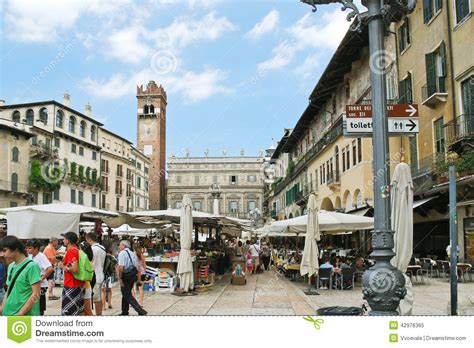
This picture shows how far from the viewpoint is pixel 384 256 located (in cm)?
580

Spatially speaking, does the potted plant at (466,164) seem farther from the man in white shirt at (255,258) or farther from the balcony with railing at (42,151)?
the balcony with railing at (42,151)

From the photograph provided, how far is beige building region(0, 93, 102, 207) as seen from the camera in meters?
45.9

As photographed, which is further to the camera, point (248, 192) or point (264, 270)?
point (248, 192)

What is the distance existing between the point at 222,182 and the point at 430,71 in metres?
82.0

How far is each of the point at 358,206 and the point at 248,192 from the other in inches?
2970

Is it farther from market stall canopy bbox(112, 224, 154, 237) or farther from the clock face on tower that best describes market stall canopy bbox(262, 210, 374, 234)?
the clock face on tower

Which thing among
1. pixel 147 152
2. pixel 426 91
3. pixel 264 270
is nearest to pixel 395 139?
pixel 426 91

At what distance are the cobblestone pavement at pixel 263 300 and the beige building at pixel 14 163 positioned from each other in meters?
30.5

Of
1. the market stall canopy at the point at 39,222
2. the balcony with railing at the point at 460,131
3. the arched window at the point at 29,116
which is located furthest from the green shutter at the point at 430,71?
the arched window at the point at 29,116

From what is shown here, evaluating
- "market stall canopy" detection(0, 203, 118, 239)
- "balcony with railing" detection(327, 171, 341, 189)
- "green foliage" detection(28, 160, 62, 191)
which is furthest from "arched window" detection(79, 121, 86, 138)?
"market stall canopy" detection(0, 203, 118, 239)

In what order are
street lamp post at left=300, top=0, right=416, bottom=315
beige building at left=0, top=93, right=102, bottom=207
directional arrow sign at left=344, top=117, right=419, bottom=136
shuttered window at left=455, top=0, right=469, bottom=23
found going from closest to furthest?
street lamp post at left=300, top=0, right=416, bottom=315 < directional arrow sign at left=344, top=117, right=419, bottom=136 < shuttered window at left=455, top=0, right=469, bottom=23 < beige building at left=0, top=93, right=102, bottom=207

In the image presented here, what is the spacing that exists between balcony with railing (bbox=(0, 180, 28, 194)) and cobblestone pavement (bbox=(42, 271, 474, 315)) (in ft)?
98.5

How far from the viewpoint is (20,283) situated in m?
5.19

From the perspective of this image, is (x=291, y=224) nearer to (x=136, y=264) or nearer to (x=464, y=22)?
(x=136, y=264)
